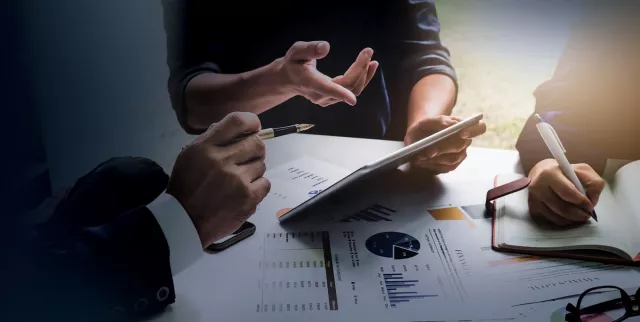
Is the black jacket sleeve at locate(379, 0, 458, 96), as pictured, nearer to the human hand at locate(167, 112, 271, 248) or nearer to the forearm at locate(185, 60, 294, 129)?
the forearm at locate(185, 60, 294, 129)

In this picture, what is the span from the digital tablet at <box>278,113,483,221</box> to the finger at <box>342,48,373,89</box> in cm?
15

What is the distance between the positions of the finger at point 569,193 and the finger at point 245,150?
427 millimetres

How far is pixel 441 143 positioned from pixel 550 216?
20 centimetres

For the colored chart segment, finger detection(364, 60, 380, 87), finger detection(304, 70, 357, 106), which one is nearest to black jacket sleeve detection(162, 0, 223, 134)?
finger detection(304, 70, 357, 106)

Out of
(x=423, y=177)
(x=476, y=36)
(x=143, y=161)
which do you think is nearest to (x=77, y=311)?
(x=143, y=161)

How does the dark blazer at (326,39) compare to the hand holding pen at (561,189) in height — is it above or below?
above

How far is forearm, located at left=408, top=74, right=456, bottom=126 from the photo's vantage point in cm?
93

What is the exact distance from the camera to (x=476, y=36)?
0.88 meters

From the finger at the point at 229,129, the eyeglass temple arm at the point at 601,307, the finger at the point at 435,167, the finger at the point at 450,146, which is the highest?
the finger at the point at 229,129

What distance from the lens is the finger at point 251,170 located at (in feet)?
2.14

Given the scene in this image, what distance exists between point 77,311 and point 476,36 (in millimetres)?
697

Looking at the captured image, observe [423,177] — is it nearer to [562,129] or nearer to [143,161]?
[562,129]

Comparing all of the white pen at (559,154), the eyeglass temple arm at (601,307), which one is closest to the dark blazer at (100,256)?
the eyeglass temple arm at (601,307)

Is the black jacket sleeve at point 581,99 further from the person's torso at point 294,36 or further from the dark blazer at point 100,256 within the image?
the dark blazer at point 100,256
